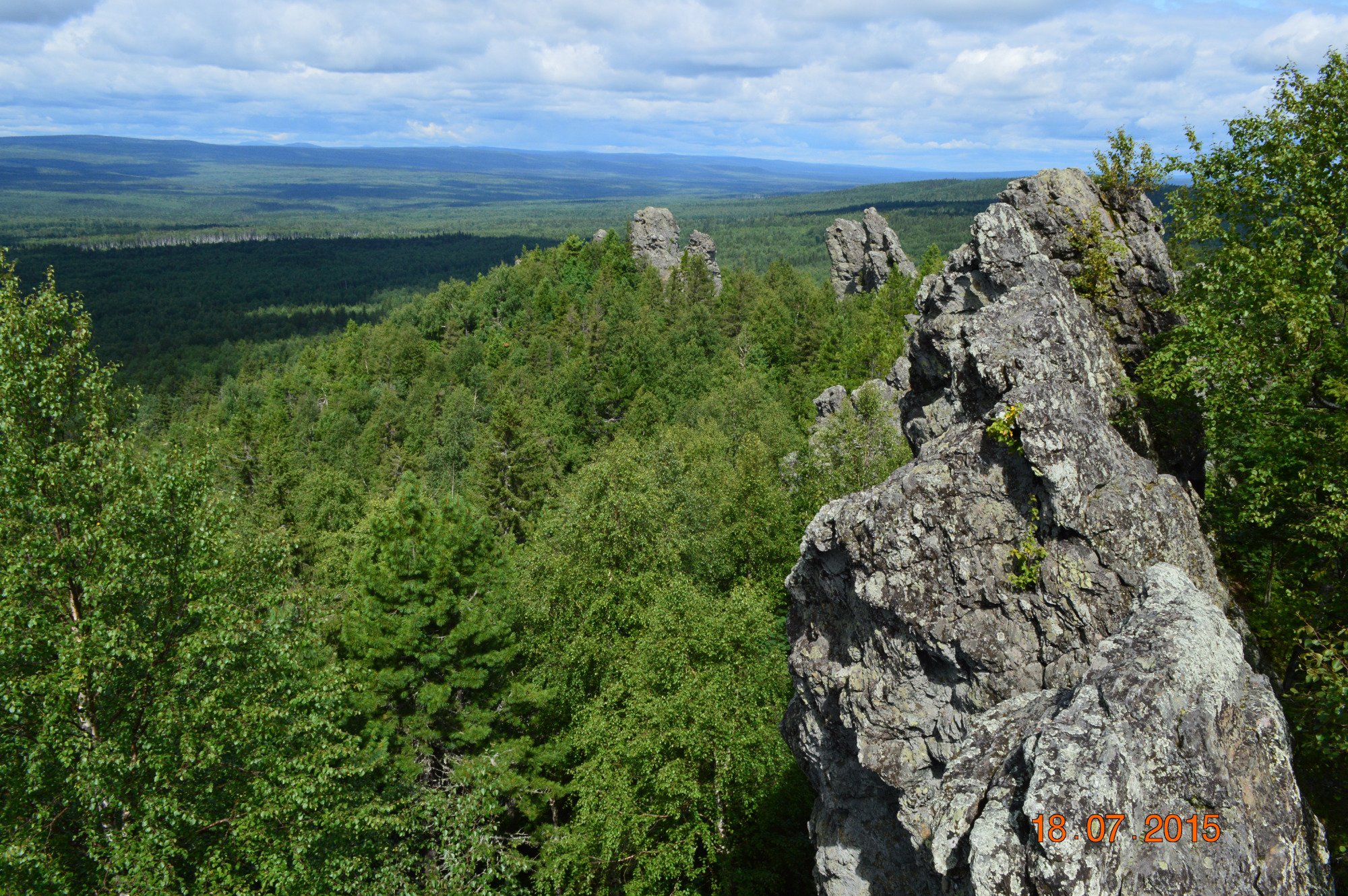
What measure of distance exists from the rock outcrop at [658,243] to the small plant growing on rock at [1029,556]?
312 ft

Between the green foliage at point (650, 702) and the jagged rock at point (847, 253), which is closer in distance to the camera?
the green foliage at point (650, 702)

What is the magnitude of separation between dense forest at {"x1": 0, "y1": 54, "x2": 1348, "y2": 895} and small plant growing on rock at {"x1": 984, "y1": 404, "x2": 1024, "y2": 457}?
12.7 feet

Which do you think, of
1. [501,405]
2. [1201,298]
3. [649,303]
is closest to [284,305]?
[649,303]

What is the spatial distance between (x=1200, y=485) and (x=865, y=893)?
9.31 m

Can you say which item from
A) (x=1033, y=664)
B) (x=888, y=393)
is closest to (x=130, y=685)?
(x=1033, y=664)

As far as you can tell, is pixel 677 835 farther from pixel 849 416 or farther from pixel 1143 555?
pixel 849 416

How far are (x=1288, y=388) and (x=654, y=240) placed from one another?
97.7 meters

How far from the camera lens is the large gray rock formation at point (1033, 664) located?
7.43 metres

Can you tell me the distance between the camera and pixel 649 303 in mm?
88312

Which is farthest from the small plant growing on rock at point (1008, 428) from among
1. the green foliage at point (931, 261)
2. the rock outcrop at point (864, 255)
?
the rock outcrop at point (864, 255)

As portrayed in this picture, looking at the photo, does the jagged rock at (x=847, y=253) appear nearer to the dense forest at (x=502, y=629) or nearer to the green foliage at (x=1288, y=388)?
the dense forest at (x=502, y=629)

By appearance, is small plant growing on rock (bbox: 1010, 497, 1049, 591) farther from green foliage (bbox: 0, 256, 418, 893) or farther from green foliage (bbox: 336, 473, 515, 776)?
green foliage (bbox: 336, 473, 515, 776)
